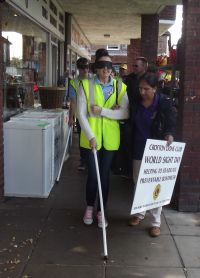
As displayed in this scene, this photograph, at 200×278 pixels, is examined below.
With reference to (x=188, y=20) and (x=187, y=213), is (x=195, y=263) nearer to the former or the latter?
(x=187, y=213)

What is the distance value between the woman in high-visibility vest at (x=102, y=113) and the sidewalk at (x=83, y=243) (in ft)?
2.18

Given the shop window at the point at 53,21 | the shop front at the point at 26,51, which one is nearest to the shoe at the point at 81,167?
the shop front at the point at 26,51

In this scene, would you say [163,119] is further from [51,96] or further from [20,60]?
[20,60]

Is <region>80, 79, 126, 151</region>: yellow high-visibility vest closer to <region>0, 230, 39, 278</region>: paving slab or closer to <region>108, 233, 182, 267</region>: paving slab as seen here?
<region>108, 233, 182, 267</region>: paving slab

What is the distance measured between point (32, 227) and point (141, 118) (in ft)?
5.47

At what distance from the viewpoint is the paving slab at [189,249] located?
155 inches

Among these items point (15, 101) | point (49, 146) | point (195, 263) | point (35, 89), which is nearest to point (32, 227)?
point (49, 146)

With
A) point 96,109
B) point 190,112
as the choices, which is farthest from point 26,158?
point 190,112

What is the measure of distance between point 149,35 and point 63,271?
1068 centimetres

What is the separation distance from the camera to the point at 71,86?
6.69 m

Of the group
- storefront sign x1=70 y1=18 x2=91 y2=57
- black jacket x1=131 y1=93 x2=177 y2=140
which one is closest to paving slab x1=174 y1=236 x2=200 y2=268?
black jacket x1=131 y1=93 x2=177 y2=140

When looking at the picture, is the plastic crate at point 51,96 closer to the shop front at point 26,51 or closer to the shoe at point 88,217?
the shop front at point 26,51

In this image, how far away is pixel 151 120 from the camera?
4457mm

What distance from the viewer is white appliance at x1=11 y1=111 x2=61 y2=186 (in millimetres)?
5902
